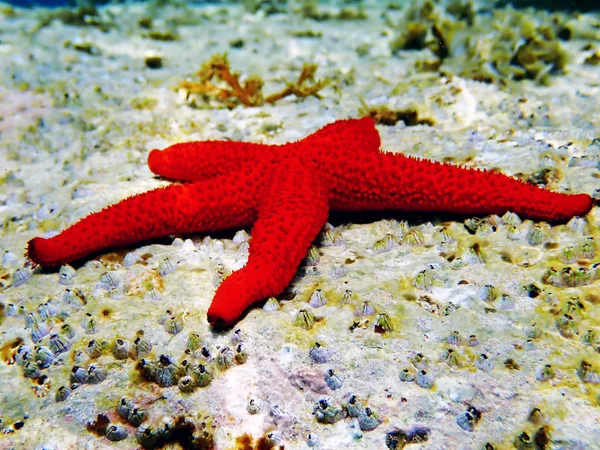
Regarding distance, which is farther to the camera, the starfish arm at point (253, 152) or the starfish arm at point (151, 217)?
the starfish arm at point (253, 152)

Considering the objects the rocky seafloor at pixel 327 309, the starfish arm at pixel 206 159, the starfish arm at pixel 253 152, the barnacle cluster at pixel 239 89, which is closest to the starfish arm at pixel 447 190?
the rocky seafloor at pixel 327 309

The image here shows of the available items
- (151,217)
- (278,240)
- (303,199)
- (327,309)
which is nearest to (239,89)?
(151,217)

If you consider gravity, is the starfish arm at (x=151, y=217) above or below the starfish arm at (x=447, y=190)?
below

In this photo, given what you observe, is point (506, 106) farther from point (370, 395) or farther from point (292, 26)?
point (292, 26)

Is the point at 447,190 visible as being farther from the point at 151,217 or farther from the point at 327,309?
the point at 151,217

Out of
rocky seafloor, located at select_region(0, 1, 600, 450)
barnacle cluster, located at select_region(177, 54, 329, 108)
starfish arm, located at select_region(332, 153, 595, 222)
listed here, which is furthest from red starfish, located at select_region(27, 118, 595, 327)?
barnacle cluster, located at select_region(177, 54, 329, 108)

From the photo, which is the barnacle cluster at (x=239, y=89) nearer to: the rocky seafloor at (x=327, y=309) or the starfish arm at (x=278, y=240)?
the rocky seafloor at (x=327, y=309)

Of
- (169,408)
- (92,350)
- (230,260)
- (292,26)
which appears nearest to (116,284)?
(92,350)
